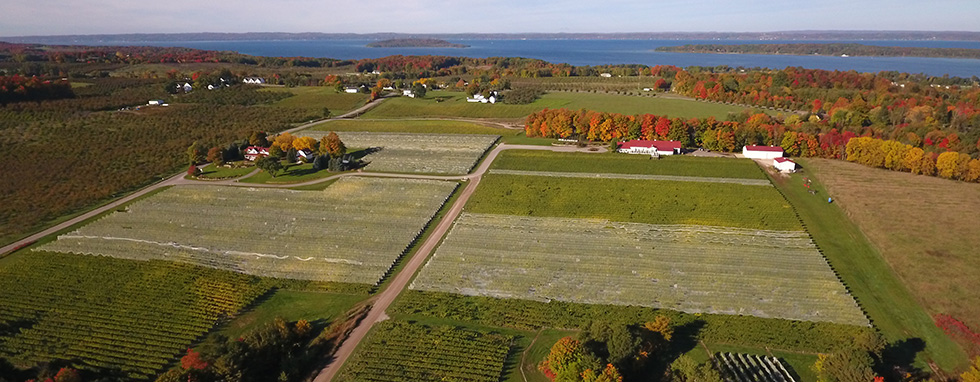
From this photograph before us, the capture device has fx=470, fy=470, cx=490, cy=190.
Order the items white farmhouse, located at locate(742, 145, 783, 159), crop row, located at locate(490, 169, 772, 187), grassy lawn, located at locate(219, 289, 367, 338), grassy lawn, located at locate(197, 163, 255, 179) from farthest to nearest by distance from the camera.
Result: 1. white farmhouse, located at locate(742, 145, 783, 159)
2. grassy lawn, located at locate(197, 163, 255, 179)
3. crop row, located at locate(490, 169, 772, 187)
4. grassy lawn, located at locate(219, 289, 367, 338)

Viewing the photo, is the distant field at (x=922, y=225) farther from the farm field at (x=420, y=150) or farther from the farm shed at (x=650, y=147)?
the farm field at (x=420, y=150)

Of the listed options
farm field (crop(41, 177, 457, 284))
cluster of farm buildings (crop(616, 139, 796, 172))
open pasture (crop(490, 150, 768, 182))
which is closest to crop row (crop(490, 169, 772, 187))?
open pasture (crop(490, 150, 768, 182))

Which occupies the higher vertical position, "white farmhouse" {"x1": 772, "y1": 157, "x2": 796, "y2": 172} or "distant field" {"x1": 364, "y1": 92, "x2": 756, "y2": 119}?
"distant field" {"x1": 364, "y1": 92, "x2": 756, "y2": 119}

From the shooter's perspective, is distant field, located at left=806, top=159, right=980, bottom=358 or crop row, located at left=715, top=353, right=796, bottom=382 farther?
distant field, located at left=806, top=159, right=980, bottom=358

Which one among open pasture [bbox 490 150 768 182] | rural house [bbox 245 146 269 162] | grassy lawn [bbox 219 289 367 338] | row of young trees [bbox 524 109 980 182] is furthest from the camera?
rural house [bbox 245 146 269 162]

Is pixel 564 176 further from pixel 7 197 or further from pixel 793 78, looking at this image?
pixel 793 78

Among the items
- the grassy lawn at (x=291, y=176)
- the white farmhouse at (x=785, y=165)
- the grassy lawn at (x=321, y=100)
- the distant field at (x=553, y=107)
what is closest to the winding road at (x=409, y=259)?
the grassy lawn at (x=291, y=176)

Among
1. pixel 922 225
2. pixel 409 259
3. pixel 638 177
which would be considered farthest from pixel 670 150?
pixel 409 259

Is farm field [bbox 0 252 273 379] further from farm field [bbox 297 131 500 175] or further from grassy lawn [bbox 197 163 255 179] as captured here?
farm field [bbox 297 131 500 175]
